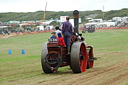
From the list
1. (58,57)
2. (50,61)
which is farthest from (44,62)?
(58,57)

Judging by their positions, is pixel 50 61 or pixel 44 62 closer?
pixel 44 62

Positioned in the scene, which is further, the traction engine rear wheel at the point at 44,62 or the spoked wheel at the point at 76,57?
the traction engine rear wheel at the point at 44,62

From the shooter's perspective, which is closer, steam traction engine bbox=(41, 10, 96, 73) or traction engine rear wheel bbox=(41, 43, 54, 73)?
steam traction engine bbox=(41, 10, 96, 73)

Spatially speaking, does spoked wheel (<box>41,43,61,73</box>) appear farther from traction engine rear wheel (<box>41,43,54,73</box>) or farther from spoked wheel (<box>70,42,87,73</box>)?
spoked wheel (<box>70,42,87,73</box>)

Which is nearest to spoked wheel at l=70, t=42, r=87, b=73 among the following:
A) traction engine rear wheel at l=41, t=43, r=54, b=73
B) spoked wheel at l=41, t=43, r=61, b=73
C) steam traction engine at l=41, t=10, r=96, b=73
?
steam traction engine at l=41, t=10, r=96, b=73

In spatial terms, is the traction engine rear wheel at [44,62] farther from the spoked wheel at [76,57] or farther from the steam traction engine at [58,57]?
the spoked wheel at [76,57]

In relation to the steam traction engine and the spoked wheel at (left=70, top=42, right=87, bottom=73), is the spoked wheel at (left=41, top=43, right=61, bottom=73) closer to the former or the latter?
the steam traction engine

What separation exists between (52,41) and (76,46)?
2.94ft

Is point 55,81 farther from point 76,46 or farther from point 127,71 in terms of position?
point 127,71

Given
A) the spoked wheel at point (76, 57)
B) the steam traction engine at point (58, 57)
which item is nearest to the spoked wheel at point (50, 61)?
the steam traction engine at point (58, 57)

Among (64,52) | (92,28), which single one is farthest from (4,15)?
(64,52)

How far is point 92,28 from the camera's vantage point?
60.2m

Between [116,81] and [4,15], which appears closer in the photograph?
[116,81]

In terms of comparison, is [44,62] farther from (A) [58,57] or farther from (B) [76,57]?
(B) [76,57]
